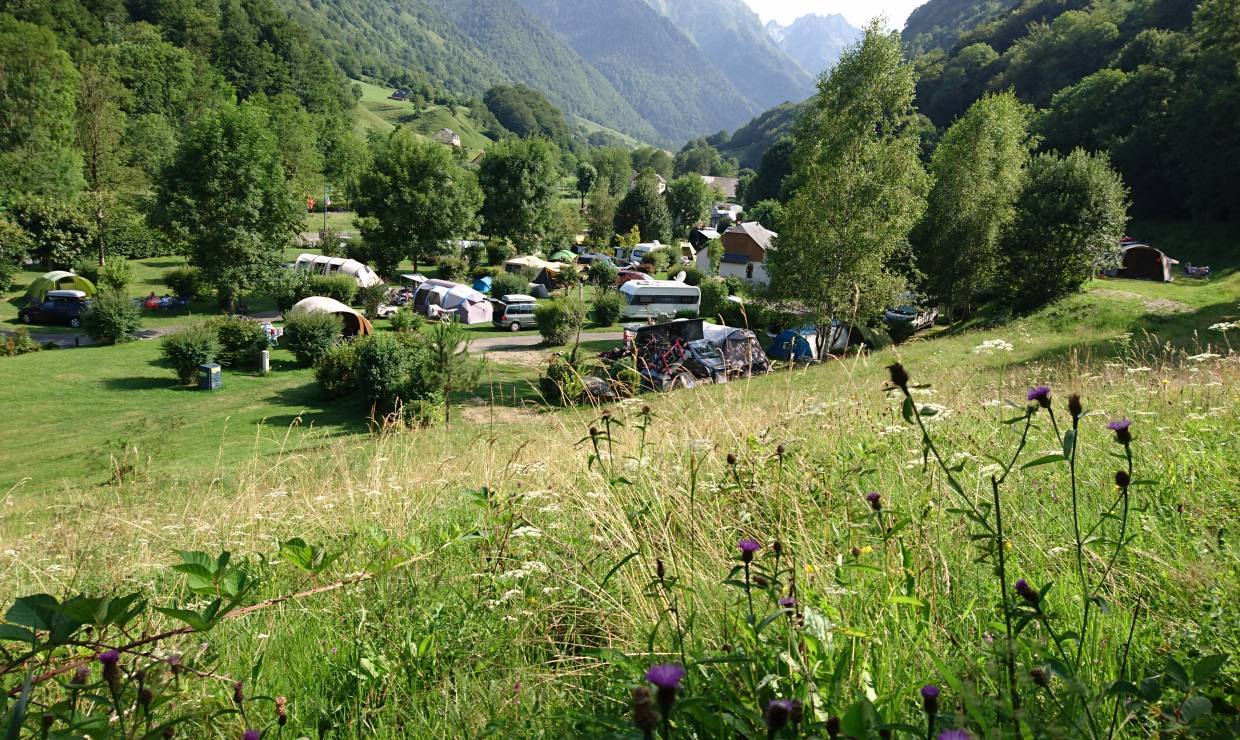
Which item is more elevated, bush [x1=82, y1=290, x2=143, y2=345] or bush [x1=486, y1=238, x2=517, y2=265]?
bush [x1=486, y1=238, x2=517, y2=265]

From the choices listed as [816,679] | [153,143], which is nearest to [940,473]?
[816,679]

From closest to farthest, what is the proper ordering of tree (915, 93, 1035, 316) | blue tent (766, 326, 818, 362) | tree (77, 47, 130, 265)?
blue tent (766, 326, 818, 362)
tree (915, 93, 1035, 316)
tree (77, 47, 130, 265)

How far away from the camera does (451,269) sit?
4853 centimetres

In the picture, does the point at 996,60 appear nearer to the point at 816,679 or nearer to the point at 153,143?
the point at 153,143

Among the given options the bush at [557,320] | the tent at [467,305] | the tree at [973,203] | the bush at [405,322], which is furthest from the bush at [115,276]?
the tree at [973,203]

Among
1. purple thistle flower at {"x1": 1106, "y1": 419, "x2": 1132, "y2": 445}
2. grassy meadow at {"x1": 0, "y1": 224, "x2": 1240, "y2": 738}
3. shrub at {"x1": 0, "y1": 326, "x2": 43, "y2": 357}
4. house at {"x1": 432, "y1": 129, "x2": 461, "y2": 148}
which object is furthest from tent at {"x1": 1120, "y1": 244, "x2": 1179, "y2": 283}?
house at {"x1": 432, "y1": 129, "x2": 461, "y2": 148}

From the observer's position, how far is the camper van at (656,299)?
120 feet

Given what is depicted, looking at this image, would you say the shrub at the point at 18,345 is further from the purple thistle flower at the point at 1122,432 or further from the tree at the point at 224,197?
the purple thistle flower at the point at 1122,432

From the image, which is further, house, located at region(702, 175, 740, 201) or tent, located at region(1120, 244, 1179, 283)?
house, located at region(702, 175, 740, 201)

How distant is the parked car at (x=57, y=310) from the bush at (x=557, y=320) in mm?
19551

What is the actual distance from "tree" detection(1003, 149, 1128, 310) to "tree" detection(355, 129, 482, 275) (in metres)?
35.1

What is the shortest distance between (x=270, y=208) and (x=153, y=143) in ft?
111

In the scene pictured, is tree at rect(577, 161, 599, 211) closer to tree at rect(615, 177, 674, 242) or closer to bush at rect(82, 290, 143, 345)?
tree at rect(615, 177, 674, 242)

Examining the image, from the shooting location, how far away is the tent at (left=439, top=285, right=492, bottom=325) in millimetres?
34969
